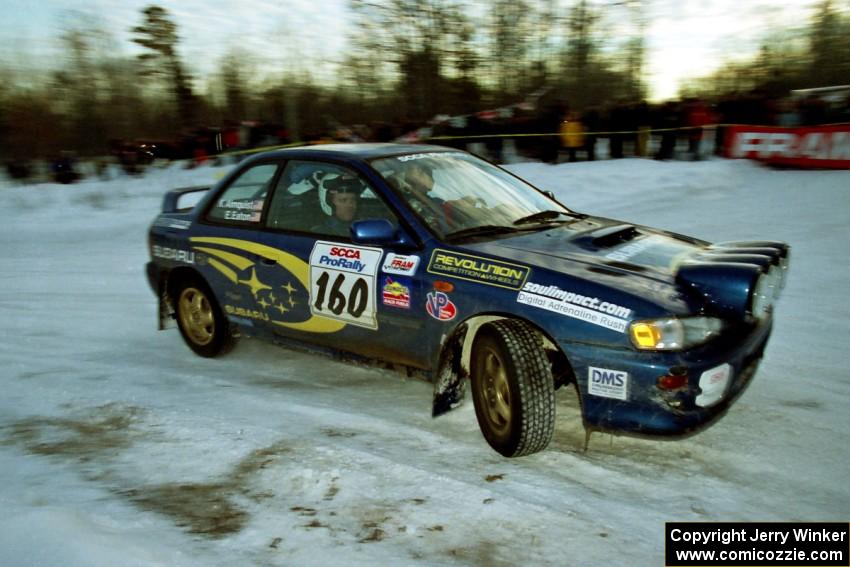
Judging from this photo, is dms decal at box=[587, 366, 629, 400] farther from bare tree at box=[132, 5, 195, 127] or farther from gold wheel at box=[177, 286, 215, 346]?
bare tree at box=[132, 5, 195, 127]

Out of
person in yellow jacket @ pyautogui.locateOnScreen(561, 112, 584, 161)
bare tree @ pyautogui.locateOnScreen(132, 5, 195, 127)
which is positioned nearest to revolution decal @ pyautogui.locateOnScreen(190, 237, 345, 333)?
person in yellow jacket @ pyautogui.locateOnScreen(561, 112, 584, 161)

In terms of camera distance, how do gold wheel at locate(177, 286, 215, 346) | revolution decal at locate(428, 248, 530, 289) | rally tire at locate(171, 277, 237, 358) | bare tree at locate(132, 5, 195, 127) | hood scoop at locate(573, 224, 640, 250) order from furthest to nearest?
bare tree at locate(132, 5, 195, 127) → gold wheel at locate(177, 286, 215, 346) → rally tire at locate(171, 277, 237, 358) → hood scoop at locate(573, 224, 640, 250) → revolution decal at locate(428, 248, 530, 289)

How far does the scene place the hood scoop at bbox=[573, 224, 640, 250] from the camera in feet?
12.0

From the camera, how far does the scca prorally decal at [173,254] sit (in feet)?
16.3

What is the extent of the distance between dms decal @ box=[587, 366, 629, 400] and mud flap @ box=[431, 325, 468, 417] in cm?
74

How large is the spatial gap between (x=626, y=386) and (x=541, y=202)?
176 centimetres

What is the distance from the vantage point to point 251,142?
15.9 m

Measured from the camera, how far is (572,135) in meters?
13.7

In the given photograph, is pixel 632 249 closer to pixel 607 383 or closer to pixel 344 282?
pixel 607 383

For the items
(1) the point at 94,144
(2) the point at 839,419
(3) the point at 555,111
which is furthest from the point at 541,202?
(1) the point at 94,144

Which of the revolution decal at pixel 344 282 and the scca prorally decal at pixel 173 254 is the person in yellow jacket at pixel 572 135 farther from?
the revolution decal at pixel 344 282

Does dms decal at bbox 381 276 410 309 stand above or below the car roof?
below

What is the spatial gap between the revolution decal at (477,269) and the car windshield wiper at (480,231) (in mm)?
162

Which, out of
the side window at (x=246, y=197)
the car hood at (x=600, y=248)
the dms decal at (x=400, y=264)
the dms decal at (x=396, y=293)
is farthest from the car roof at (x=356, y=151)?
the car hood at (x=600, y=248)
